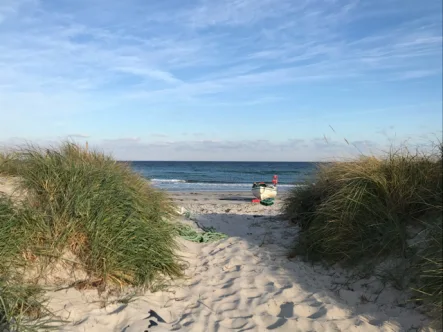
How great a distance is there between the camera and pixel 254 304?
4395 millimetres

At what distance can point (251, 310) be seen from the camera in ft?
14.0

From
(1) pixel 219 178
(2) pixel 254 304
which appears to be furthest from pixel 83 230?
(1) pixel 219 178

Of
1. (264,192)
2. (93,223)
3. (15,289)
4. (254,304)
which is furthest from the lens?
(264,192)

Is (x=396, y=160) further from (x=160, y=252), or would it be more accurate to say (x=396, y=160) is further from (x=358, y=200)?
(x=160, y=252)

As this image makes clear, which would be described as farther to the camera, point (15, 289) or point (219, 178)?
point (219, 178)

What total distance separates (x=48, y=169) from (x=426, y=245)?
4.71 meters

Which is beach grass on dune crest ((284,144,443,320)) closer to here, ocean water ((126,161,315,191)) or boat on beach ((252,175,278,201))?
ocean water ((126,161,315,191))

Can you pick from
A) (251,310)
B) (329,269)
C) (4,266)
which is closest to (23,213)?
(4,266)

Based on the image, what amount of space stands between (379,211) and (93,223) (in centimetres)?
358

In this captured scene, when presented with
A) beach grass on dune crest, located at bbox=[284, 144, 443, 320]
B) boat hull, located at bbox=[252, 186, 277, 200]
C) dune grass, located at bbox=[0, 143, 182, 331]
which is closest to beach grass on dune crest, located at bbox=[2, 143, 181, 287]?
dune grass, located at bbox=[0, 143, 182, 331]

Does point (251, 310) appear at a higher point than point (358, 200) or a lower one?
lower

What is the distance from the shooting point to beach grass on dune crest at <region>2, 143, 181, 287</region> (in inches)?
182

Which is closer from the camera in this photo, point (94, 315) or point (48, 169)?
point (94, 315)

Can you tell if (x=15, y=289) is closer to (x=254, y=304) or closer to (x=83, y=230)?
(x=83, y=230)
